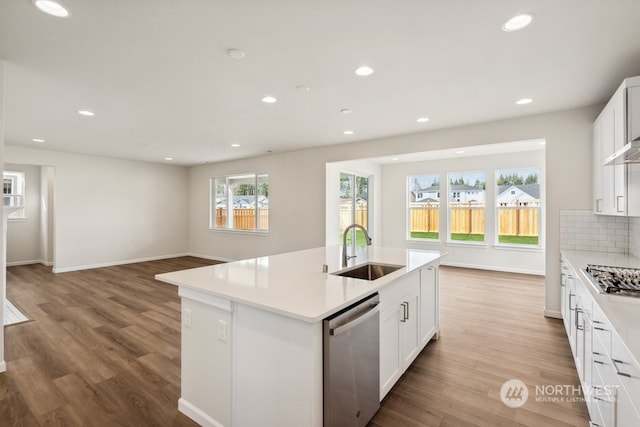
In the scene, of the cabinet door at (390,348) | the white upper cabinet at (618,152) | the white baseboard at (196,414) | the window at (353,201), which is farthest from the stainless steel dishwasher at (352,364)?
the window at (353,201)

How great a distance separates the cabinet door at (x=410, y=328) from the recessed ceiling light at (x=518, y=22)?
2005 mm

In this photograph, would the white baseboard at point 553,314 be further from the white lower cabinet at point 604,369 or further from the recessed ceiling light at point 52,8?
the recessed ceiling light at point 52,8

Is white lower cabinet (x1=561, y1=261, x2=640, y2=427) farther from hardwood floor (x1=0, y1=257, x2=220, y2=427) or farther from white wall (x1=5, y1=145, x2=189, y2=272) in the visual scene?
white wall (x1=5, y1=145, x2=189, y2=272)

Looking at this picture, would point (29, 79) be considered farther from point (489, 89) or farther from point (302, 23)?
point (489, 89)

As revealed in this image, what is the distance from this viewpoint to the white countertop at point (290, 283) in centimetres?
154

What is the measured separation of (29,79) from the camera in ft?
9.39

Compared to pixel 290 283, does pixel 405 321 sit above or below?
below

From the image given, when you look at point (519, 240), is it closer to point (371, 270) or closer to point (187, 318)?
point (371, 270)

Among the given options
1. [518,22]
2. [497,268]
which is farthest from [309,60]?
[497,268]

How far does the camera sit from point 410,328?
252 cm

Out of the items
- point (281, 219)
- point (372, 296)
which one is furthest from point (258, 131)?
point (372, 296)

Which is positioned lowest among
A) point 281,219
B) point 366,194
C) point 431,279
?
point 431,279

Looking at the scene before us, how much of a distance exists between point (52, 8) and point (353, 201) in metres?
5.74

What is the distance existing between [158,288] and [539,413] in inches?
205
